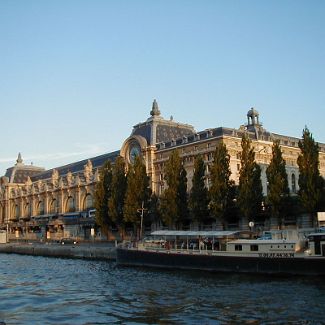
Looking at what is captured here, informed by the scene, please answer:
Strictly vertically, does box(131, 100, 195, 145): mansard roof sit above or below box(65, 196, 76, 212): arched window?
above

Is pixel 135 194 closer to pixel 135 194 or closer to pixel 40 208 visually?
pixel 135 194

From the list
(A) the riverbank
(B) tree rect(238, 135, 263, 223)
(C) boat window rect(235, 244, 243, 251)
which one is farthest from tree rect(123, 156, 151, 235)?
(C) boat window rect(235, 244, 243, 251)

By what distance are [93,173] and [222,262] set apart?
Result: 86.4 m

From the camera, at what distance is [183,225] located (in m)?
88.4

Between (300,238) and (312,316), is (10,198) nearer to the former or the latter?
(300,238)

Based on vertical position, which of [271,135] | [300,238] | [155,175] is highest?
[271,135]

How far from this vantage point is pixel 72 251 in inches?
3541

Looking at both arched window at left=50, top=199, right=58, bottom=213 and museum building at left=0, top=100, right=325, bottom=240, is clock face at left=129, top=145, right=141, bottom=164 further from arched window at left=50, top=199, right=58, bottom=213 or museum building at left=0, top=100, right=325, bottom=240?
arched window at left=50, top=199, right=58, bottom=213

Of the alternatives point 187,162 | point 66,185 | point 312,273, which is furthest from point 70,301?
point 66,185

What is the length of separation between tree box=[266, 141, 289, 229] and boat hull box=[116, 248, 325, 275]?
16149 millimetres

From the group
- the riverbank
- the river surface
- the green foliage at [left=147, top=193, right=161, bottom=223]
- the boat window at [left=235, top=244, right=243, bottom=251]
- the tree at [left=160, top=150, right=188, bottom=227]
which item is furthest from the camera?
the green foliage at [left=147, top=193, right=161, bottom=223]

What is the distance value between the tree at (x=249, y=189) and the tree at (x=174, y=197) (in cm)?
1244

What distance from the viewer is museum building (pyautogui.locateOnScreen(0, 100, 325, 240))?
99.5 metres

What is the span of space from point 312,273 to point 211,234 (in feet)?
49.3
